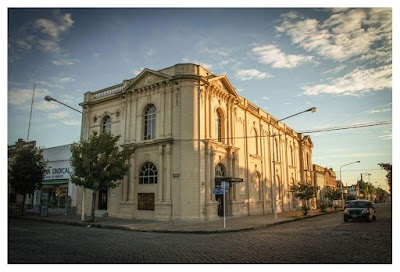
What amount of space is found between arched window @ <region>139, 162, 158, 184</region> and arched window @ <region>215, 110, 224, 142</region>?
20.5 feet

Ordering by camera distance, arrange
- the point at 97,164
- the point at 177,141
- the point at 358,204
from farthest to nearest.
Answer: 1. the point at 358,204
2. the point at 177,141
3. the point at 97,164

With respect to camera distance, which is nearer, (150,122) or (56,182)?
(150,122)

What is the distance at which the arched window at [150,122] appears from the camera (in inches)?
996

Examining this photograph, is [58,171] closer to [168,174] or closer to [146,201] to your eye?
[146,201]

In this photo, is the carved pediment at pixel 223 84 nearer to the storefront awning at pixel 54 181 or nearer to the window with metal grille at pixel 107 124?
the window with metal grille at pixel 107 124

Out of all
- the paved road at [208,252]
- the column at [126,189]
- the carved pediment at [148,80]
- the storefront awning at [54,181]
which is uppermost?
the carved pediment at [148,80]

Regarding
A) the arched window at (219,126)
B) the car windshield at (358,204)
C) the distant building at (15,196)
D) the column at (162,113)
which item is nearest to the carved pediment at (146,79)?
the column at (162,113)

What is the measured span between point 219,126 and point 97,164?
11.0 meters

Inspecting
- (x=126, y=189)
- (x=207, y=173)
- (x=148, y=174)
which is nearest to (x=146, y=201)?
(x=148, y=174)

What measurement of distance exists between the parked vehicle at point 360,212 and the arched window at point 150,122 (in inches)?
644

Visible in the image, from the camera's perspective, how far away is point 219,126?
1073 inches

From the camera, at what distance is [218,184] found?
24.8 meters

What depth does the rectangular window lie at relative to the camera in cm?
2357

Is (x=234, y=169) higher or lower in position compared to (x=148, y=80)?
lower
